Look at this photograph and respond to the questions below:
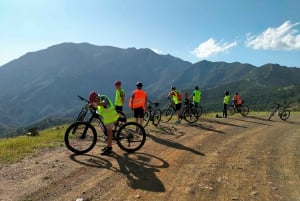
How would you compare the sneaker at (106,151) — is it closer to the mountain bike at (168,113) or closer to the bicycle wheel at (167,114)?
the mountain bike at (168,113)

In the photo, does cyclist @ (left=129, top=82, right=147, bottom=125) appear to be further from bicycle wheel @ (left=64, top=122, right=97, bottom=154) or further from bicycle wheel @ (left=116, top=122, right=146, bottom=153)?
bicycle wheel @ (left=64, top=122, right=97, bottom=154)

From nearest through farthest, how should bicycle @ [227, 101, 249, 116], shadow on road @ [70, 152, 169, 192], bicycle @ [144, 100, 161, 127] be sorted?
shadow on road @ [70, 152, 169, 192]
bicycle @ [144, 100, 161, 127]
bicycle @ [227, 101, 249, 116]

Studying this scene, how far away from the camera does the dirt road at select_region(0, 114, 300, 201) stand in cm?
858

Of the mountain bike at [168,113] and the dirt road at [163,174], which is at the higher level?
the mountain bike at [168,113]

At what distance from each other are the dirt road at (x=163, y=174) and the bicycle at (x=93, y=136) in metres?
0.39

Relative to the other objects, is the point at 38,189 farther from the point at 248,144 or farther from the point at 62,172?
the point at 248,144

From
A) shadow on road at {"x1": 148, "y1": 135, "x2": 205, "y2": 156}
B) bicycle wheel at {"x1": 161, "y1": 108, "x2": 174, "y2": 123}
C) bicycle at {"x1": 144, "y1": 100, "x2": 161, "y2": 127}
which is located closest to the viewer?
shadow on road at {"x1": 148, "y1": 135, "x2": 205, "y2": 156}

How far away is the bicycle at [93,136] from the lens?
13.2 m

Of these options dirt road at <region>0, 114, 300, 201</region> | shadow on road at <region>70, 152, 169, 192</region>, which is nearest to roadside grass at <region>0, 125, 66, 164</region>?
dirt road at <region>0, 114, 300, 201</region>

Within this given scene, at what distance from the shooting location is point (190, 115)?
25891 millimetres

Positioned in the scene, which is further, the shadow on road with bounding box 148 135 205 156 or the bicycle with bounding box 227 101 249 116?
the bicycle with bounding box 227 101 249 116

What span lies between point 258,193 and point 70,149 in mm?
7138

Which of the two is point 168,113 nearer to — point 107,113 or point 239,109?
point 239,109

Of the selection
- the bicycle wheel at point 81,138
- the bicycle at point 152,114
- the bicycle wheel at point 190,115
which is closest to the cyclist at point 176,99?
the bicycle wheel at point 190,115
